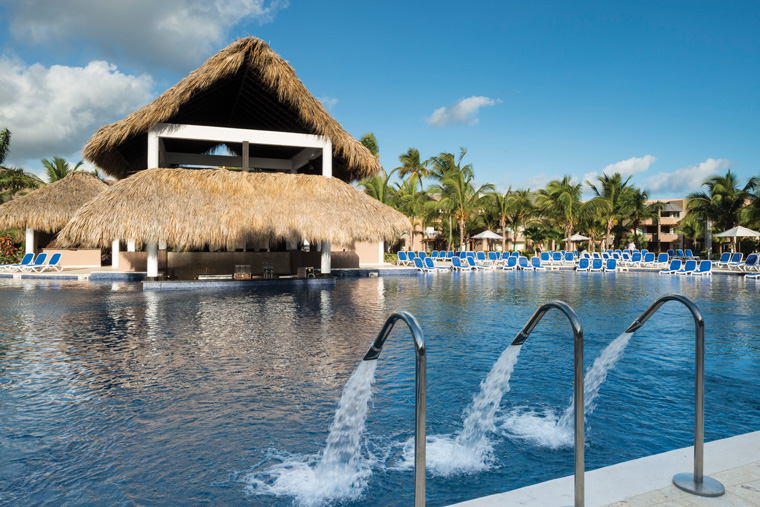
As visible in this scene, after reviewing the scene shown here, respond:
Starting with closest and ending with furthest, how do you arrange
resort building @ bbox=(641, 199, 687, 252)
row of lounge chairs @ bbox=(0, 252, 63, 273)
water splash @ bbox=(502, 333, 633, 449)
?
1. water splash @ bbox=(502, 333, 633, 449)
2. row of lounge chairs @ bbox=(0, 252, 63, 273)
3. resort building @ bbox=(641, 199, 687, 252)

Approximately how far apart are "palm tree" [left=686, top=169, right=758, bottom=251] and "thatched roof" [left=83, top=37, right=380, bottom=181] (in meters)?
27.2

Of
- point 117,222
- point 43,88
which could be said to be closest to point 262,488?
point 117,222

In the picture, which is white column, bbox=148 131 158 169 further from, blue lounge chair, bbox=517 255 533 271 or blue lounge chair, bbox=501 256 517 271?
blue lounge chair, bbox=517 255 533 271

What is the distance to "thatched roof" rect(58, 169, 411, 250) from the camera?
13.6 m

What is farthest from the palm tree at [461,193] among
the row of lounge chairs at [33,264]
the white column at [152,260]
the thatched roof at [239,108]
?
the row of lounge chairs at [33,264]

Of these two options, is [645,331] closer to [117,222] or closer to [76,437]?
[76,437]

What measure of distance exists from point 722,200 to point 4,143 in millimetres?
43354

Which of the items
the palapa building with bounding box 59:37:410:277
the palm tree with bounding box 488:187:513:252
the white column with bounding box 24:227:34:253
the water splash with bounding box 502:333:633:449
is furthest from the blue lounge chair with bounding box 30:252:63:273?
the palm tree with bounding box 488:187:513:252

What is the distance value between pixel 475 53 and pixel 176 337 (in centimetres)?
2605

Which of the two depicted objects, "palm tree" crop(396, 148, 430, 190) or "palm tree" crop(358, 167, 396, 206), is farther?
"palm tree" crop(396, 148, 430, 190)

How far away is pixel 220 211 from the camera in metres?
14.2

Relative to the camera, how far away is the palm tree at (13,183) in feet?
86.6

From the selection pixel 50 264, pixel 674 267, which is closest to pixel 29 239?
pixel 50 264

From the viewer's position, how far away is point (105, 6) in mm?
18297
